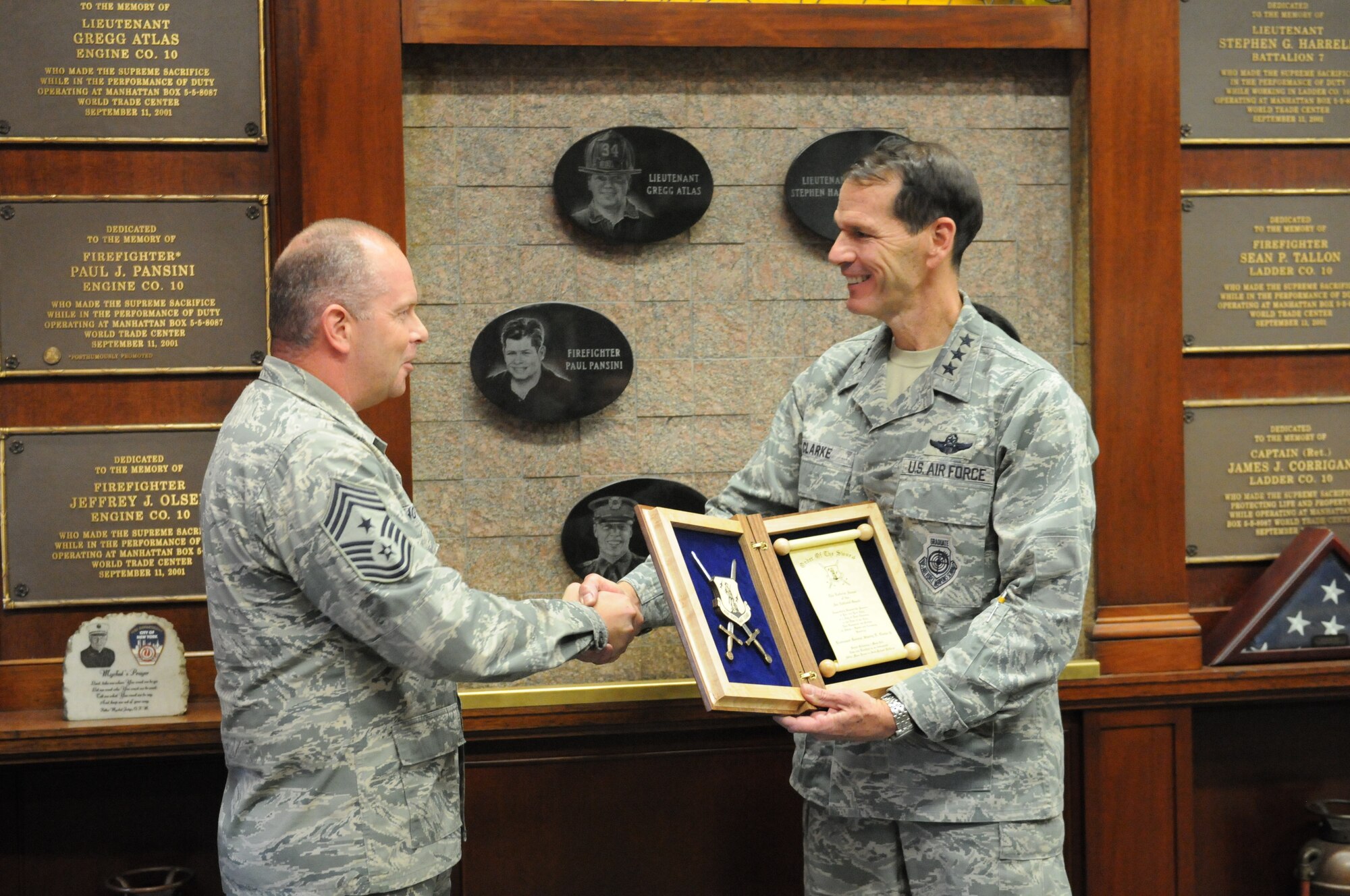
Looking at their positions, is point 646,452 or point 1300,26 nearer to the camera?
point 646,452

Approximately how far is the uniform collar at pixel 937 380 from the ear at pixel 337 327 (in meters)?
1.04

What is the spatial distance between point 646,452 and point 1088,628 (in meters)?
1.32

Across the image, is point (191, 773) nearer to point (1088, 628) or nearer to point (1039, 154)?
point (1088, 628)

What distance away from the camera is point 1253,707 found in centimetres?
349

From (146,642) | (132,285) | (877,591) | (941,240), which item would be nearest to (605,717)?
(877,591)

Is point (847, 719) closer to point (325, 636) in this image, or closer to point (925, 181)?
point (325, 636)

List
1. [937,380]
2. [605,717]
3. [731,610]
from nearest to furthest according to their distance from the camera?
[731,610], [937,380], [605,717]

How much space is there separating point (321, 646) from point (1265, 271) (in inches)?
111

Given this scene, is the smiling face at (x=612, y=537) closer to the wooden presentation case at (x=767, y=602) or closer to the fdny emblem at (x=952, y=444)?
the wooden presentation case at (x=767, y=602)

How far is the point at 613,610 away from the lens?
247cm

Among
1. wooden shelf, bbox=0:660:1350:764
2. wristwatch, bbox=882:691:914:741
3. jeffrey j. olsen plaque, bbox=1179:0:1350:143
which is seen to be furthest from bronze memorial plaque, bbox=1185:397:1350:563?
wristwatch, bbox=882:691:914:741

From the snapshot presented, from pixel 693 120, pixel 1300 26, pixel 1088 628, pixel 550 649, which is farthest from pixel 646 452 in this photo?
pixel 1300 26

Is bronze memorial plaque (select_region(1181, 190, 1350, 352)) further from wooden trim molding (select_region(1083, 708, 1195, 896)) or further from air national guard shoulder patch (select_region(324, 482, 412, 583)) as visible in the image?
air national guard shoulder patch (select_region(324, 482, 412, 583))

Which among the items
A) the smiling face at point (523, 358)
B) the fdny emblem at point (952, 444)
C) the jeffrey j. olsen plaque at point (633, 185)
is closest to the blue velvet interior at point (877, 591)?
the fdny emblem at point (952, 444)
